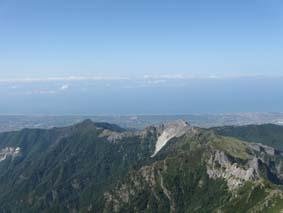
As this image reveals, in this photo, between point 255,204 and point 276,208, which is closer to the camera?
point 276,208

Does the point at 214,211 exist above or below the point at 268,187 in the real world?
below

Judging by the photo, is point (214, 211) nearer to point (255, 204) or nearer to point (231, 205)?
point (231, 205)

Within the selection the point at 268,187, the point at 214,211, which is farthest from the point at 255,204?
the point at 214,211

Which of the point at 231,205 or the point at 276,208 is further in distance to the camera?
the point at 231,205

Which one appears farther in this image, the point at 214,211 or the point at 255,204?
the point at 214,211

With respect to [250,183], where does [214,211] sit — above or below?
below

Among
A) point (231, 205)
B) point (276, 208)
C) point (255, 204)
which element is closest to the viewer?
point (276, 208)

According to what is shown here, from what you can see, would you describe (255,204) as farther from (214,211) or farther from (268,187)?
(214,211)

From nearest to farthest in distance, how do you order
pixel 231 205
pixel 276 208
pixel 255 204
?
pixel 276 208 < pixel 255 204 < pixel 231 205
